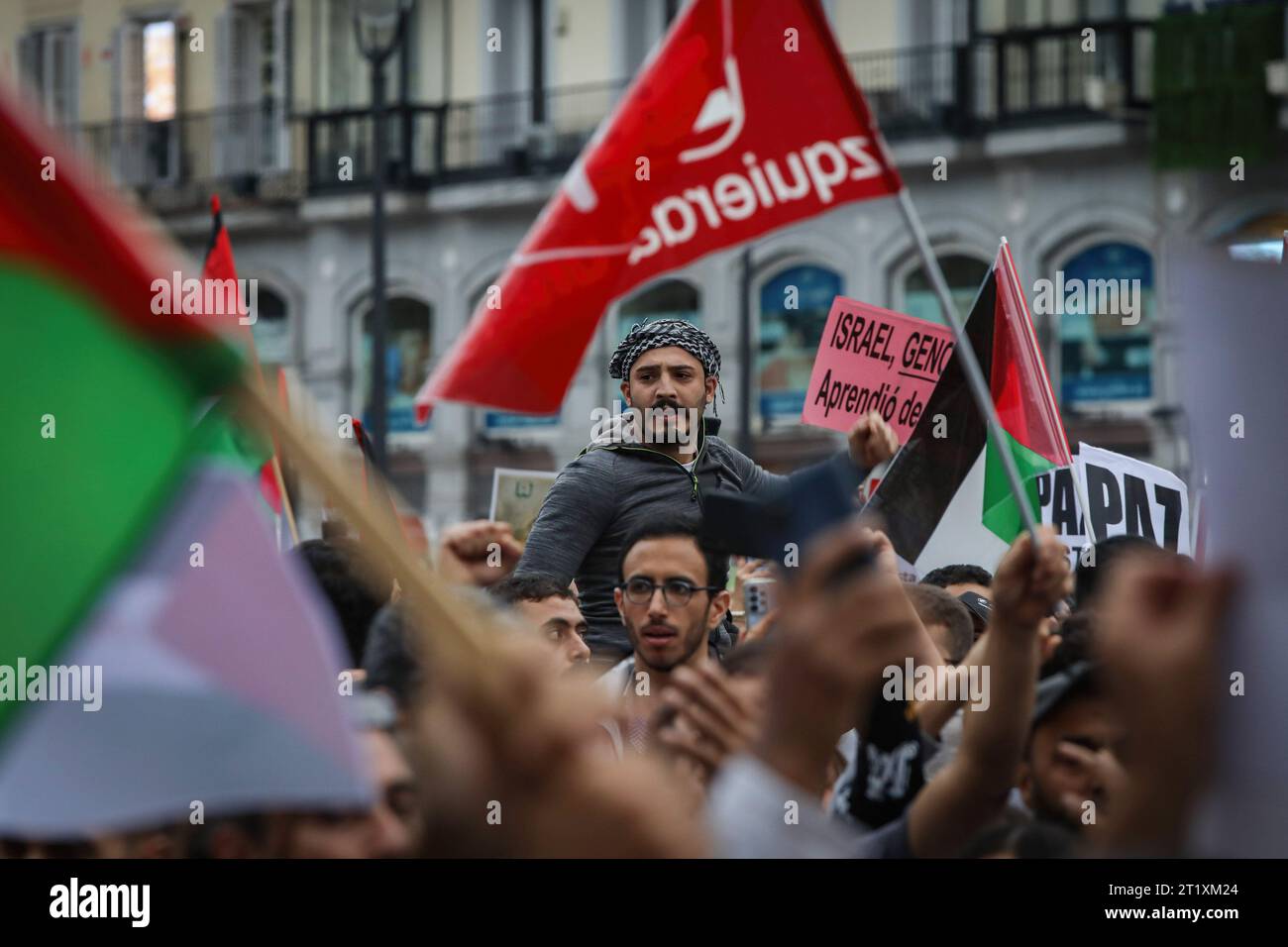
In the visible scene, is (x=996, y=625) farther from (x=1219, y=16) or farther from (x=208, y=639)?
(x=1219, y=16)

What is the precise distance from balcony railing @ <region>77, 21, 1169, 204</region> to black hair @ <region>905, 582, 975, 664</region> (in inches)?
697

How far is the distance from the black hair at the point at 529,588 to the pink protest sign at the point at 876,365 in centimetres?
200

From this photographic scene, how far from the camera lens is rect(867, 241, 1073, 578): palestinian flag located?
504 cm

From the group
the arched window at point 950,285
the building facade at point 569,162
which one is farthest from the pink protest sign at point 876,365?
the arched window at point 950,285

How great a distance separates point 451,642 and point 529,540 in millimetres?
2693

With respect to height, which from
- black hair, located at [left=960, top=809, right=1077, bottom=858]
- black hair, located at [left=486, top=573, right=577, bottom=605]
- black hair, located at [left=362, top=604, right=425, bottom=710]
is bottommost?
black hair, located at [left=960, top=809, right=1077, bottom=858]

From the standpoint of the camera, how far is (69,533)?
2289 mm

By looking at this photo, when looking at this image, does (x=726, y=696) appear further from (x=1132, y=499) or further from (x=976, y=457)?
(x=1132, y=499)

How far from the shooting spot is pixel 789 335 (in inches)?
952

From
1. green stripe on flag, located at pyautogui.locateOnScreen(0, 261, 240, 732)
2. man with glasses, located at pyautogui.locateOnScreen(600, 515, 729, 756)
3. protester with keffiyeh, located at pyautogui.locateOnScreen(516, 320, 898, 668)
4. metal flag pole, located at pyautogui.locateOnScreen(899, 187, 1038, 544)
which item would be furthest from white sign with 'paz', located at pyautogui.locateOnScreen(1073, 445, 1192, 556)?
green stripe on flag, located at pyautogui.locateOnScreen(0, 261, 240, 732)

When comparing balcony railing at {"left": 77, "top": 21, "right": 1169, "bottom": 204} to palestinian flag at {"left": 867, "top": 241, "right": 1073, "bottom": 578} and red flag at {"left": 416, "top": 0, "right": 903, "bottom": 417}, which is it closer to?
palestinian flag at {"left": 867, "top": 241, "right": 1073, "bottom": 578}

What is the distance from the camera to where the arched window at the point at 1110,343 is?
72.2 feet

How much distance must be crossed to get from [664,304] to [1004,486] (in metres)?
20.5

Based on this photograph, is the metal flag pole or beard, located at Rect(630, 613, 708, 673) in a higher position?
the metal flag pole
